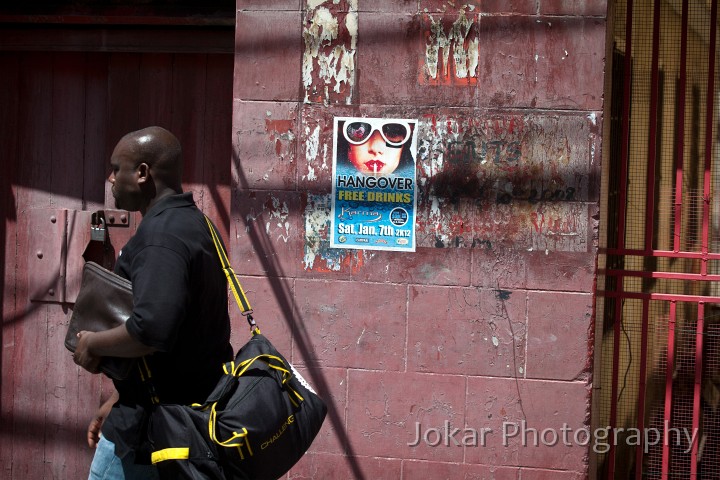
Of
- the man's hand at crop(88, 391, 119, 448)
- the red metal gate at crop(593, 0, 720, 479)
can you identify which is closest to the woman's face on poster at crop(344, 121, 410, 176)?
the red metal gate at crop(593, 0, 720, 479)

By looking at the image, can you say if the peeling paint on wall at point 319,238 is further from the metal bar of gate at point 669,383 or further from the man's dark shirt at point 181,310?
the metal bar of gate at point 669,383

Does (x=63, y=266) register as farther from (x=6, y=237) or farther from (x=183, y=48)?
(x=183, y=48)

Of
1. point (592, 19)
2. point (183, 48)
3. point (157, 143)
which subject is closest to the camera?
point (157, 143)

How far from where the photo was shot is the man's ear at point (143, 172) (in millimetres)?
3107

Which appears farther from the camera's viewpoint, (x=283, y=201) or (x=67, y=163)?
(x=67, y=163)

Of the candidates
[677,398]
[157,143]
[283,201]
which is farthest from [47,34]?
[677,398]

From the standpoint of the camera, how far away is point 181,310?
2785mm

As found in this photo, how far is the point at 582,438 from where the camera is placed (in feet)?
14.3

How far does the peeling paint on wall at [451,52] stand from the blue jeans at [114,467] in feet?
7.63

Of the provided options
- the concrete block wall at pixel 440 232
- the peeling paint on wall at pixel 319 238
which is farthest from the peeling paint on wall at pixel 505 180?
the peeling paint on wall at pixel 319 238

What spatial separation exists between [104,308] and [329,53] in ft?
6.63

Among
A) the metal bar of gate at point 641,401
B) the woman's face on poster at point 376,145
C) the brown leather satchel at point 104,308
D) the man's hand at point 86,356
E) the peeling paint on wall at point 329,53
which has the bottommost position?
the metal bar of gate at point 641,401

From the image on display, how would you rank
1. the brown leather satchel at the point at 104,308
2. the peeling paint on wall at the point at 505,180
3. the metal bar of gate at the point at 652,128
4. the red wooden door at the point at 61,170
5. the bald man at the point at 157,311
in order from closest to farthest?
the bald man at the point at 157,311
the brown leather satchel at the point at 104,308
the peeling paint on wall at the point at 505,180
the metal bar of gate at the point at 652,128
the red wooden door at the point at 61,170

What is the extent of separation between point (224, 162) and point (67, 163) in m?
0.89
